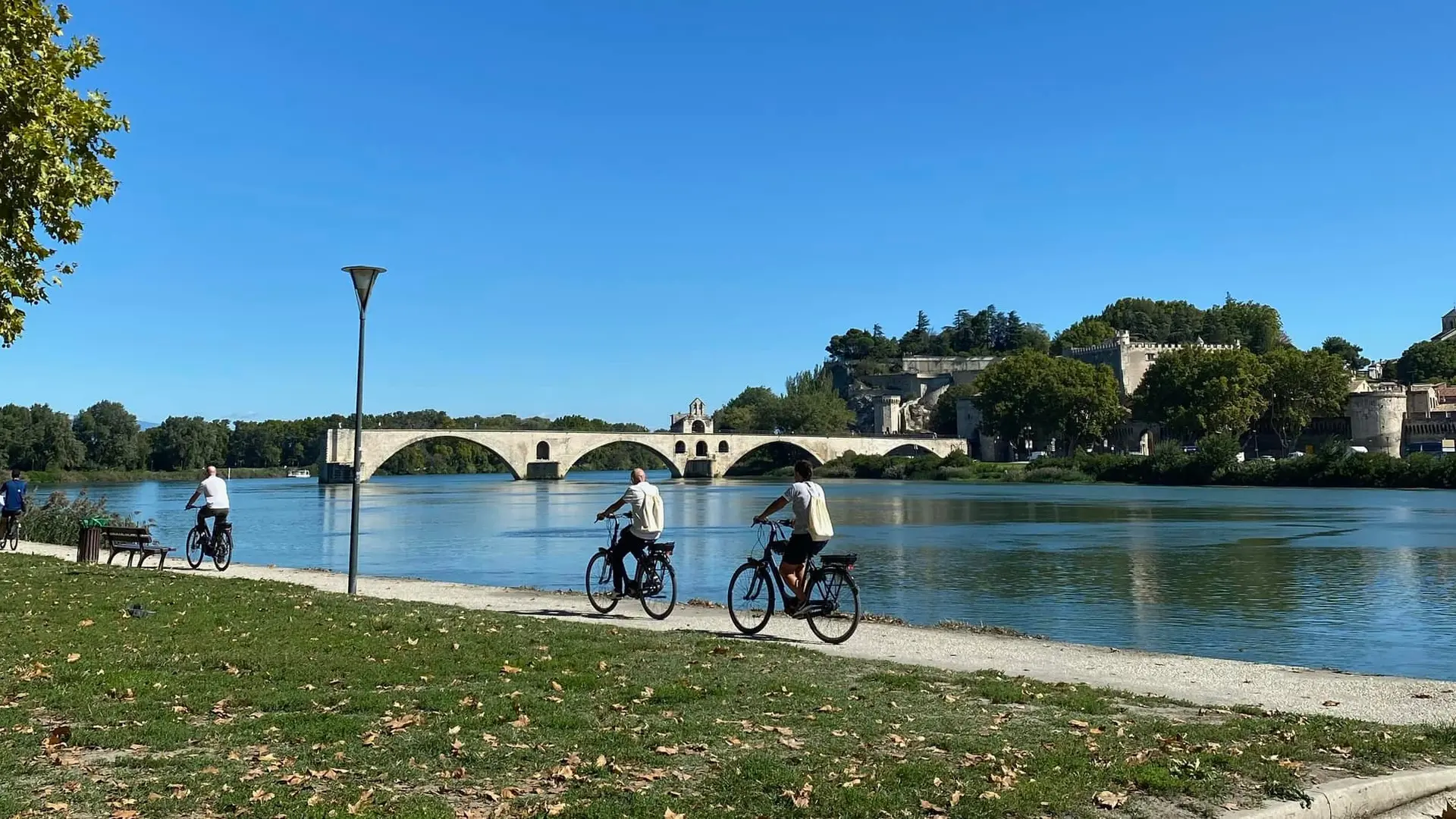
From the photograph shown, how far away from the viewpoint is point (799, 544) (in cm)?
1048

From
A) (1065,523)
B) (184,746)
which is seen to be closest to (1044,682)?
(184,746)

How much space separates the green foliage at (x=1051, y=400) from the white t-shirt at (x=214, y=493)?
82897 millimetres

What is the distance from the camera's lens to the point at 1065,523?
39250 mm

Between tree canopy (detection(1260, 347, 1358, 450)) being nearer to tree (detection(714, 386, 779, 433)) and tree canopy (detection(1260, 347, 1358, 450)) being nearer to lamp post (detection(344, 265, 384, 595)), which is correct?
tree (detection(714, 386, 779, 433))

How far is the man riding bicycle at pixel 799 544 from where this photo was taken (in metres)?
10.3

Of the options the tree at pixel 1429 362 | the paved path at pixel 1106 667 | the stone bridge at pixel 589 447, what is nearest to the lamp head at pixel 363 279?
the paved path at pixel 1106 667

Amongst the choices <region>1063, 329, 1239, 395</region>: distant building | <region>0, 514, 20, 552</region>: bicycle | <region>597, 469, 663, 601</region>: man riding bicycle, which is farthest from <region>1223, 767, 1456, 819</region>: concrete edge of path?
<region>1063, 329, 1239, 395</region>: distant building

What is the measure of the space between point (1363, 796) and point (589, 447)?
10055 centimetres

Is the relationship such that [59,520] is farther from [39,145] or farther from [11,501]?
[39,145]

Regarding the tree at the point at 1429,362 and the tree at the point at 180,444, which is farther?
the tree at the point at 1429,362

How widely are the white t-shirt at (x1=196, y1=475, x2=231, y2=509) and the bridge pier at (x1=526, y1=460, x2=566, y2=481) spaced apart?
8514 cm

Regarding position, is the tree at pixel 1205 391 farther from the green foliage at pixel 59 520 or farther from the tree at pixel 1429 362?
the green foliage at pixel 59 520

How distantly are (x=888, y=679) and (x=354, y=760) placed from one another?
13.0 feet

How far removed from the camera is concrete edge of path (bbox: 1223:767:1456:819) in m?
4.86
